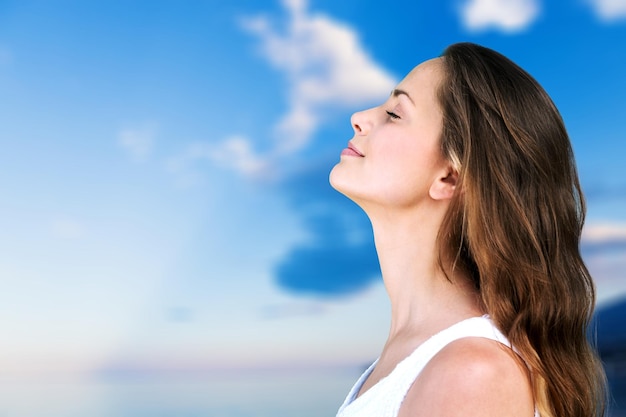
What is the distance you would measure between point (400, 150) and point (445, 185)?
0.59 feet

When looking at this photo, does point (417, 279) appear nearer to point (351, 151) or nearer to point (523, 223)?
point (523, 223)

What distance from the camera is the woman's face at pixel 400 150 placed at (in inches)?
87.1

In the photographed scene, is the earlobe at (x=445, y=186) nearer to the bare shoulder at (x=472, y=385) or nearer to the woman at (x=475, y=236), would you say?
the woman at (x=475, y=236)

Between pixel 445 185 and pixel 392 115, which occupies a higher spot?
pixel 392 115

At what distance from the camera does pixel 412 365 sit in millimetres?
1961

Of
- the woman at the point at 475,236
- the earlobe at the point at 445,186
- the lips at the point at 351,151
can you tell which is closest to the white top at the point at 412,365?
the woman at the point at 475,236

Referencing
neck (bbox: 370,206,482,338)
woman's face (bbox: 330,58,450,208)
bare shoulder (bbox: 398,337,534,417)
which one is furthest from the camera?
woman's face (bbox: 330,58,450,208)

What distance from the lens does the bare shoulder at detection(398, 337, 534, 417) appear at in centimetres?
170

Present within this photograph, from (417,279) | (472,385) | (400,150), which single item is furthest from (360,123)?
(472,385)

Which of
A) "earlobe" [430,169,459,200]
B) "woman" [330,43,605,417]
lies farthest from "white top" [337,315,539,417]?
"earlobe" [430,169,459,200]

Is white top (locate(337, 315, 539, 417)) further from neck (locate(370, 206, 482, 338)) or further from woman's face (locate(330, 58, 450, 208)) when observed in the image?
woman's face (locate(330, 58, 450, 208))

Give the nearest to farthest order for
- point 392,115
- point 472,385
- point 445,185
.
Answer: point 472,385 → point 445,185 → point 392,115

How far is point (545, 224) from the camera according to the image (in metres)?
2.07

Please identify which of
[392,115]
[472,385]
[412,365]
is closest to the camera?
[472,385]
